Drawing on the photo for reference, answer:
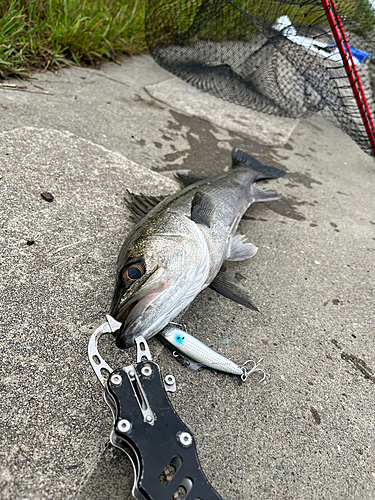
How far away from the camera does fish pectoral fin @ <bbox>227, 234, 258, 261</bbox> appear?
2.59 metres

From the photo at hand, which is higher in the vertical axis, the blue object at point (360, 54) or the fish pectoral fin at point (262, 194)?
the blue object at point (360, 54)

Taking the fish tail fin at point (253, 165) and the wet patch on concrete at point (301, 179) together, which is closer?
the fish tail fin at point (253, 165)

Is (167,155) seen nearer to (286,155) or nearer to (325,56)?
(286,155)

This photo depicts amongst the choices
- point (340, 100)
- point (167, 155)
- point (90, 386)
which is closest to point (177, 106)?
point (167, 155)

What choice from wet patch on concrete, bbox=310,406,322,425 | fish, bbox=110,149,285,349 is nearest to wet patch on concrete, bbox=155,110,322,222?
fish, bbox=110,149,285,349

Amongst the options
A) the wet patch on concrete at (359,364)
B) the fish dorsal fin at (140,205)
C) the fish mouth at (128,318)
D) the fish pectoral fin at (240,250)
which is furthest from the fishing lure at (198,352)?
the fish dorsal fin at (140,205)

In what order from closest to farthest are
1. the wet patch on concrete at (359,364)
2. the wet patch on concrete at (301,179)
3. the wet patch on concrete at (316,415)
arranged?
the wet patch on concrete at (316,415) < the wet patch on concrete at (359,364) < the wet patch on concrete at (301,179)

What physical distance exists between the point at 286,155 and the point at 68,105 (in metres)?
2.58

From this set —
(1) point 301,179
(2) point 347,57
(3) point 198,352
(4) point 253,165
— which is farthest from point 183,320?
(2) point 347,57

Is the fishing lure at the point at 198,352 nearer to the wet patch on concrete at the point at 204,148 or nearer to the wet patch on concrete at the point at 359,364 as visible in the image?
the wet patch on concrete at the point at 359,364

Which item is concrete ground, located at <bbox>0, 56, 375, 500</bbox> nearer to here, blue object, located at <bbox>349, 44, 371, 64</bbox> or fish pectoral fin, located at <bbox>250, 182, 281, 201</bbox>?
fish pectoral fin, located at <bbox>250, 182, 281, 201</bbox>

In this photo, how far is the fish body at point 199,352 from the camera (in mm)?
1813

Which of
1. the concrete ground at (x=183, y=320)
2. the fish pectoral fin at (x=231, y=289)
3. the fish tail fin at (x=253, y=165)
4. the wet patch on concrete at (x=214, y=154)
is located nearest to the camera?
the concrete ground at (x=183, y=320)

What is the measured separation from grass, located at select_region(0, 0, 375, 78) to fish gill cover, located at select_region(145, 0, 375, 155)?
0.5 inches
